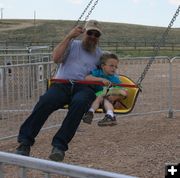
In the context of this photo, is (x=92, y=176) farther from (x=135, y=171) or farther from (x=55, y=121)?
(x=55, y=121)

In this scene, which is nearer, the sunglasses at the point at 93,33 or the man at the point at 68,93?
the man at the point at 68,93

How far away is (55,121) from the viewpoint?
8.85 m

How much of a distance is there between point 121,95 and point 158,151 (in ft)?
3.38

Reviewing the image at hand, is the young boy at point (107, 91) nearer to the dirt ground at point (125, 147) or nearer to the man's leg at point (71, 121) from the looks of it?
the man's leg at point (71, 121)

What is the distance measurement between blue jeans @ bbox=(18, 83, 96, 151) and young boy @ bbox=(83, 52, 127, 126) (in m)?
0.26

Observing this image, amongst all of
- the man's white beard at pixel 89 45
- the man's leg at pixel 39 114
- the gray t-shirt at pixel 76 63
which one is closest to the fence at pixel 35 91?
the man's leg at pixel 39 114

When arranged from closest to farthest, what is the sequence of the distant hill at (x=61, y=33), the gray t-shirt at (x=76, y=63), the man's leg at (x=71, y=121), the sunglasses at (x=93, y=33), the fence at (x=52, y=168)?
1. the fence at (x=52, y=168)
2. the man's leg at (x=71, y=121)
3. the sunglasses at (x=93, y=33)
4. the gray t-shirt at (x=76, y=63)
5. the distant hill at (x=61, y=33)

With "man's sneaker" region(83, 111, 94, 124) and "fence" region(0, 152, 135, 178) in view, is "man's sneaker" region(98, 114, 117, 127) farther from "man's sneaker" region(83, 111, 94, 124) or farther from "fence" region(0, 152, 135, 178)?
"fence" region(0, 152, 135, 178)

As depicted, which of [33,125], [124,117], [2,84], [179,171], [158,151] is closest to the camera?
[179,171]

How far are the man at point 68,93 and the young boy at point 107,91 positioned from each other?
0.37 feet

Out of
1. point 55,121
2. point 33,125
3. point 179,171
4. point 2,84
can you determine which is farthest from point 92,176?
point 55,121

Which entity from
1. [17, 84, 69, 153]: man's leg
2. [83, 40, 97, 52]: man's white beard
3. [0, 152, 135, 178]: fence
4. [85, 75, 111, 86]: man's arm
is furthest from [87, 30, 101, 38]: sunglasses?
[0, 152, 135, 178]: fence

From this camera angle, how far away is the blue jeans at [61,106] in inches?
226

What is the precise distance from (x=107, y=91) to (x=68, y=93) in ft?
1.70
